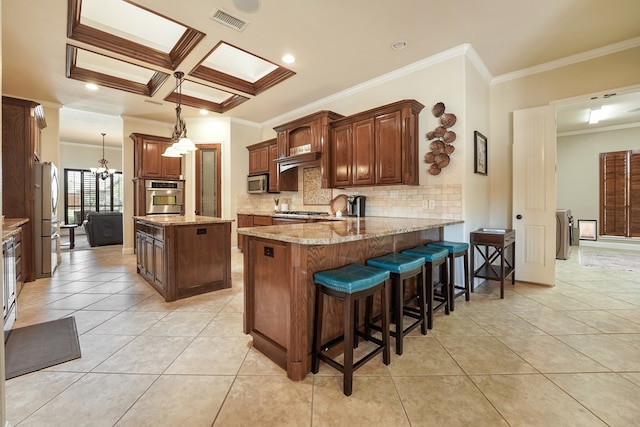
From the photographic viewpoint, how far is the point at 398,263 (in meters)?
2.13

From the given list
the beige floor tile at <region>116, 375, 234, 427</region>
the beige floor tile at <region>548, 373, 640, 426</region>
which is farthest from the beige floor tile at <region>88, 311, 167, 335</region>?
the beige floor tile at <region>548, 373, 640, 426</region>

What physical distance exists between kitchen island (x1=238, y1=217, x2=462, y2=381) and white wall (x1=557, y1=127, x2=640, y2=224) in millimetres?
7158

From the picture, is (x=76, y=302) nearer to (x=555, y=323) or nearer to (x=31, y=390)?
(x=31, y=390)

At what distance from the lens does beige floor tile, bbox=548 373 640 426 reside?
60.2 inches

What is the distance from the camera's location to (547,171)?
3.65 metres

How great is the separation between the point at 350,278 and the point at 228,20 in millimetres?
2882

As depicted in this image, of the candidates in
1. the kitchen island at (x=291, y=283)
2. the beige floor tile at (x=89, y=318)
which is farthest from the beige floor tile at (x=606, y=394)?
the beige floor tile at (x=89, y=318)

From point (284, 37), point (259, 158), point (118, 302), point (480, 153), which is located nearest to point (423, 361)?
point (480, 153)

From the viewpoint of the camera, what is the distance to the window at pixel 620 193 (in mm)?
6312

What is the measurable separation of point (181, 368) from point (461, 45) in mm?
4193

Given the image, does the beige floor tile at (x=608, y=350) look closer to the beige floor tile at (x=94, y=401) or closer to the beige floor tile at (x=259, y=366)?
the beige floor tile at (x=259, y=366)

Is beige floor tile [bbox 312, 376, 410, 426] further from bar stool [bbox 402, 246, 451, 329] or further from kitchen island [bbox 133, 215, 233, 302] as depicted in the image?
kitchen island [bbox 133, 215, 233, 302]

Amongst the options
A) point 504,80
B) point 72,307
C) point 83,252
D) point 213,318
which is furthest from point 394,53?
point 83,252

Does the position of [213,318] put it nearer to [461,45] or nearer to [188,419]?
[188,419]
